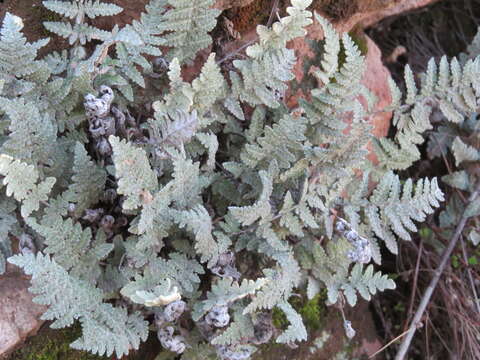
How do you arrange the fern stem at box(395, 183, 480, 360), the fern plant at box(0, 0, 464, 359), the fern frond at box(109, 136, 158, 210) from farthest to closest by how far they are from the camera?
the fern stem at box(395, 183, 480, 360)
the fern plant at box(0, 0, 464, 359)
the fern frond at box(109, 136, 158, 210)

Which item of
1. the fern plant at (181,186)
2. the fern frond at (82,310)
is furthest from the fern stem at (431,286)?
the fern frond at (82,310)

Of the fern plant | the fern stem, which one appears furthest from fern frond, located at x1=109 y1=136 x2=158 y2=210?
the fern stem

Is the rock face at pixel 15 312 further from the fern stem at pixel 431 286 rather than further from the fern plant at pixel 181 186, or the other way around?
the fern stem at pixel 431 286

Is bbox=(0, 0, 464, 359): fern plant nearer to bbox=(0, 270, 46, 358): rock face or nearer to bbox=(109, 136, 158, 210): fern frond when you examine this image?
bbox=(109, 136, 158, 210): fern frond

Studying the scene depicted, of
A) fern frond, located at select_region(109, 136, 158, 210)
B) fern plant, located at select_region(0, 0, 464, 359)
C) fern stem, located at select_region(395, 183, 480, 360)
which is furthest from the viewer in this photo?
fern stem, located at select_region(395, 183, 480, 360)

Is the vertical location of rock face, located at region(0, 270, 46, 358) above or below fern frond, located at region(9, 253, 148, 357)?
below

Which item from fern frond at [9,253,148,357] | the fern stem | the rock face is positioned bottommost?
the fern stem
